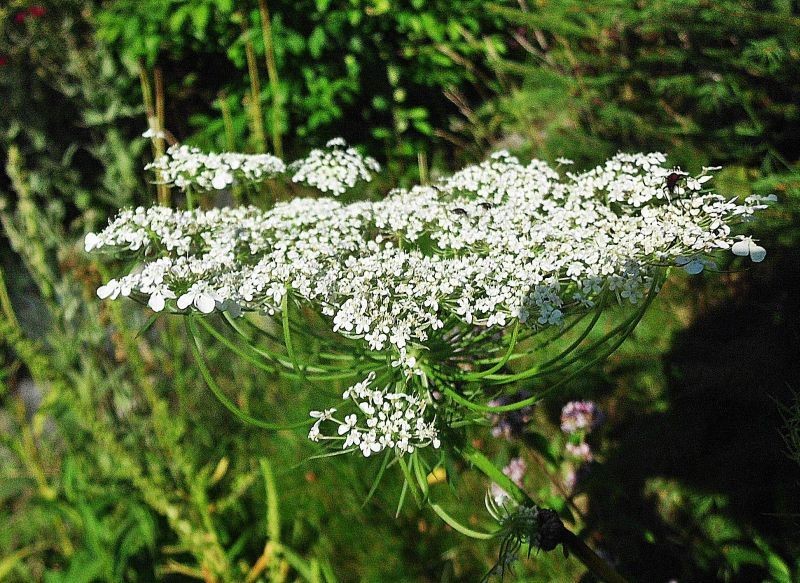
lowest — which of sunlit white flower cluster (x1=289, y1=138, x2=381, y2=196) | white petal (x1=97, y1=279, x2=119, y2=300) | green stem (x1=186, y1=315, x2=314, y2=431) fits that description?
green stem (x1=186, y1=315, x2=314, y2=431)

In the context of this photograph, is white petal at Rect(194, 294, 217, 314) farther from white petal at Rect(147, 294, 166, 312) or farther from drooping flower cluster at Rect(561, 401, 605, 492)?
drooping flower cluster at Rect(561, 401, 605, 492)

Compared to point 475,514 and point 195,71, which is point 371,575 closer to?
point 475,514

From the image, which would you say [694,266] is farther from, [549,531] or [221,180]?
[221,180]

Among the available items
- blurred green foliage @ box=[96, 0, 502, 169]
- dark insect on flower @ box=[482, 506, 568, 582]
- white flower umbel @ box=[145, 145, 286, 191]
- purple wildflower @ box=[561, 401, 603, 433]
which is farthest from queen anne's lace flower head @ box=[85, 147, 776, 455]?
blurred green foliage @ box=[96, 0, 502, 169]

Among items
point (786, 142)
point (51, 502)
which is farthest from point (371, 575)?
point (786, 142)

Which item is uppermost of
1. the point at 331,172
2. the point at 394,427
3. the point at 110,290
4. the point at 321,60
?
the point at 321,60

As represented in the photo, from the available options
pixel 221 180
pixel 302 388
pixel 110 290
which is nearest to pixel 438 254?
pixel 221 180

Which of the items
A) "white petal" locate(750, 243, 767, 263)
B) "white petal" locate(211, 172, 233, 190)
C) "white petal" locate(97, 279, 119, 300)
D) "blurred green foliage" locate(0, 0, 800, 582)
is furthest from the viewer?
"blurred green foliage" locate(0, 0, 800, 582)
